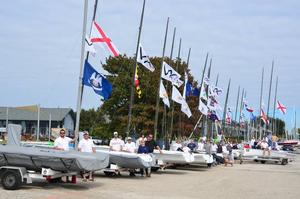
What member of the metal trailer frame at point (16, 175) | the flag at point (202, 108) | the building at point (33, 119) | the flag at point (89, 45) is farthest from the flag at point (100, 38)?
the building at point (33, 119)

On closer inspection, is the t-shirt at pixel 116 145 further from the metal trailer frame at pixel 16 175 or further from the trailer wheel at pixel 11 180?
the trailer wheel at pixel 11 180

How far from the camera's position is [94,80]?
19781 millimetres

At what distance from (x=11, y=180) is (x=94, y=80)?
6.28m

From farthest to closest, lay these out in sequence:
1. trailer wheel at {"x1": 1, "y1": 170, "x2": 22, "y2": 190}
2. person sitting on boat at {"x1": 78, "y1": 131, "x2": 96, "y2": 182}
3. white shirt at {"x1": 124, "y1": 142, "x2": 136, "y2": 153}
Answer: white shirt at {"x1": 124, "y1": 142, "x2": 136, "y2": 153}, person sitting on boat at {"x1": 78, "y1": 131, "x2": 96, "y2": 182}, trailer wheel at {"x1": 1, "y1": 170, "x2": 22, "y2": 190}

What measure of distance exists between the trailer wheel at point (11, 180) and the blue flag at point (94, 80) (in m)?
5.80

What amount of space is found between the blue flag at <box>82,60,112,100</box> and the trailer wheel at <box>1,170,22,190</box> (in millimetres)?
5800

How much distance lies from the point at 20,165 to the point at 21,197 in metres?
2.22

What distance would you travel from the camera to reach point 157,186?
1750 cm

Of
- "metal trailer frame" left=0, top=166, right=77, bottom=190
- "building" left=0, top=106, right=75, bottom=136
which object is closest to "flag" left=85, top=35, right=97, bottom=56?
"metal trailer frame" left=0, top=166, right=77, bottom=190

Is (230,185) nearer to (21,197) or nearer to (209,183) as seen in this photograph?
(209,183)

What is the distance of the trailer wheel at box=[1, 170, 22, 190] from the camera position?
14.5m

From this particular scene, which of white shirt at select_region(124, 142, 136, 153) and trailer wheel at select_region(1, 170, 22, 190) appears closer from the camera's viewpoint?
trailer wheel at select_region(1, 170, 22, 190)

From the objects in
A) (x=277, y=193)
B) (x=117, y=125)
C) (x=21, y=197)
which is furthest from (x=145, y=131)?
(x=21, y=197)

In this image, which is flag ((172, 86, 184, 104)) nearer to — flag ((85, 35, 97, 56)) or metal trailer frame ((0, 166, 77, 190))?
flag ((85, 35, 97, 56))
